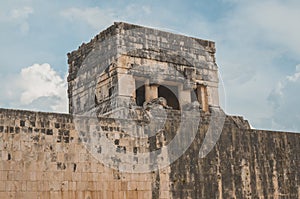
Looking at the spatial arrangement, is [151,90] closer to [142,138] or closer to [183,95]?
[183,95]

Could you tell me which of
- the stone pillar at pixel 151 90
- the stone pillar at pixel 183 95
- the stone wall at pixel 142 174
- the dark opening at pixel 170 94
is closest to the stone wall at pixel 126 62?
the stone pillar at pixel 151 90

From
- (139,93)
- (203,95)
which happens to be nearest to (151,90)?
(139,93)

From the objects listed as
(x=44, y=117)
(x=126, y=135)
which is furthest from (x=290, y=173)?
(x=44, y=117)

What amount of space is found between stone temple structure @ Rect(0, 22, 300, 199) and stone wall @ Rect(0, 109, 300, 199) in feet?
0.06

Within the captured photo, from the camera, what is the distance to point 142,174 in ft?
38.4

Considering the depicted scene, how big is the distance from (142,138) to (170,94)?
5.49 m

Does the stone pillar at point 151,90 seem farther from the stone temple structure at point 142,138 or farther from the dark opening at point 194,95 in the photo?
the dark opening at point 194,95

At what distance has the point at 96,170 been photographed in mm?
11078

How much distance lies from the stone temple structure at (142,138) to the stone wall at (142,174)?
20 mm

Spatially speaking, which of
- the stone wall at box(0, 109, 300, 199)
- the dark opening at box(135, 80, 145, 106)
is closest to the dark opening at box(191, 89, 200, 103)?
the dark opening at box(135, 80, 145, 106)

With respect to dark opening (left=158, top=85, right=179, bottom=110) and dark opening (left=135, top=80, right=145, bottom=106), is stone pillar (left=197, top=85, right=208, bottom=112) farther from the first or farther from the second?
dark opening (left=135, top=80, right=145, bottom=106)

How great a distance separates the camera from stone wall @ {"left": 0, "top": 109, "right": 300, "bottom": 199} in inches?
403

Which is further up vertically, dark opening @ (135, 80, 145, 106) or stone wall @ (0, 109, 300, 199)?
dark opening @ (135, 80, 145, 106)

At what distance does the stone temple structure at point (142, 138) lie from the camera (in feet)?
34.3
